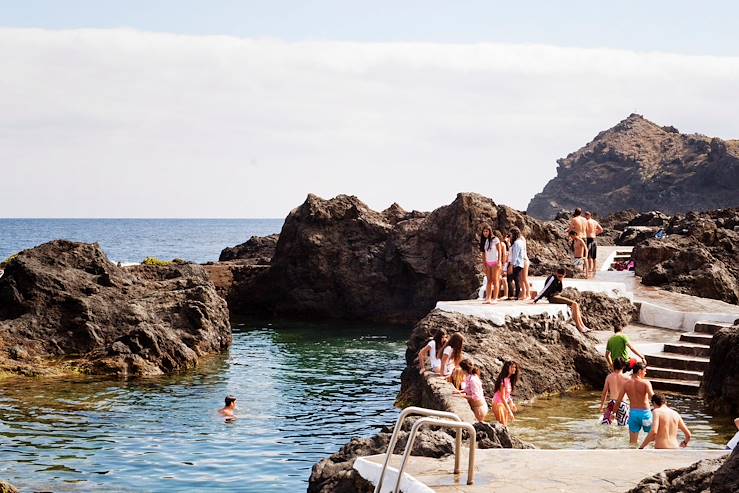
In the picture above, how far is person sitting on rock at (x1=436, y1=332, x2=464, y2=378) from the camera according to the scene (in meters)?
20.4

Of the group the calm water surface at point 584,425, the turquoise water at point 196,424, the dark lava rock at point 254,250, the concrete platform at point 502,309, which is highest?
the dark lava rock at point 254,250

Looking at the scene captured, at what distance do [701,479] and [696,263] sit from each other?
2582cm

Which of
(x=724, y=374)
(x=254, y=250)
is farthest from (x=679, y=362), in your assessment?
(x=254, y=250)

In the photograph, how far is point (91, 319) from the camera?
101 feet

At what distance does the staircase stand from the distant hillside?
105m

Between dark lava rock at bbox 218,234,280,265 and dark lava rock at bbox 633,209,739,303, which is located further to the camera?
dark lava rock at bbox 218,234,280,265

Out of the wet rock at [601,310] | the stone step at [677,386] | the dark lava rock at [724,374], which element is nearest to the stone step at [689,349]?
the stone step at [677,386]

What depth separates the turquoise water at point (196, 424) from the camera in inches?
719

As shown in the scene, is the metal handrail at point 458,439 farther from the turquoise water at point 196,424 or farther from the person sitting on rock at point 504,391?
the person sitting on rock at point 504,391

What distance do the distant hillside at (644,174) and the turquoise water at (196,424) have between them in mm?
104148

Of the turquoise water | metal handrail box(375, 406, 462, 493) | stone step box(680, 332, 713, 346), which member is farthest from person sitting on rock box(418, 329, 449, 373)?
metal handrail box(375, 406, 462, 493)

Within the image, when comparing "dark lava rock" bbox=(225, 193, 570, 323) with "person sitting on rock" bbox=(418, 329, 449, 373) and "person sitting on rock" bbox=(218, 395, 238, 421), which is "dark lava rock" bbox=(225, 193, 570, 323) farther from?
"person sitting on rock" bbox=(418, 329, 449, 373)

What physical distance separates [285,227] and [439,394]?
2948 centimetres

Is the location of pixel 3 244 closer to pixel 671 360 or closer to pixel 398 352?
pixel 398 352
